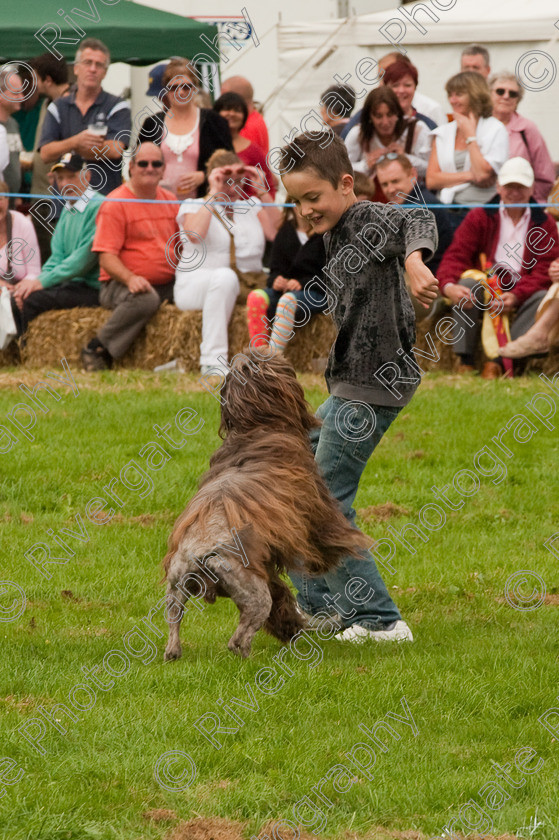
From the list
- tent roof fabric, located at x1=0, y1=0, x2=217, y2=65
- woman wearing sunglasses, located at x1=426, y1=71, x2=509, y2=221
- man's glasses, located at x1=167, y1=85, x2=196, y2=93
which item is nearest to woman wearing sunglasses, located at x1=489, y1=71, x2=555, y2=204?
woman wearing sunglasses, located at x1=426, y1=71, x2=509, y2=221

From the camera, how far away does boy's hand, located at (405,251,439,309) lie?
4.98 m

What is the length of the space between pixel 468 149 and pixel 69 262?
4.33m

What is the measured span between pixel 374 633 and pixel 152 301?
23.4 feet

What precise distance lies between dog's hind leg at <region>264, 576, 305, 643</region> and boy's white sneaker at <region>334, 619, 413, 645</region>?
0.29m

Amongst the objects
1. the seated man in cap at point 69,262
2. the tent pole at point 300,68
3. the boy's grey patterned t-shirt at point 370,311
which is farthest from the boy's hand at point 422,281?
the tent pole at point 300,68

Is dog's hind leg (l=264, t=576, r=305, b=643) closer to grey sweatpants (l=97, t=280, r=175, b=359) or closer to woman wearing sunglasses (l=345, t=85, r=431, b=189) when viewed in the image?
grey sweatpants (l=97, t=280, r=175, b=359)

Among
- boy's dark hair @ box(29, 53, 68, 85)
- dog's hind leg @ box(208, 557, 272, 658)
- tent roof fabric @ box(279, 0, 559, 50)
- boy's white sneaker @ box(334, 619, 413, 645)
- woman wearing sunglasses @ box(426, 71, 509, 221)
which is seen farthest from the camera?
tent roof fabric @ box(279, 0, 559, 50)

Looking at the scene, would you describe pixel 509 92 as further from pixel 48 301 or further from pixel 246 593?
pixel 246 593

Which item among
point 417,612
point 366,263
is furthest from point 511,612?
point 366,263

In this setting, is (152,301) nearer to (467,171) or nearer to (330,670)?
(467,171)

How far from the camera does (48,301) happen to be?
1313 cm

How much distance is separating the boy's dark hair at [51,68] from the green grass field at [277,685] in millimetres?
6693

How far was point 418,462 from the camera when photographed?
9.41m

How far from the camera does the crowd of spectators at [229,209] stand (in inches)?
473
